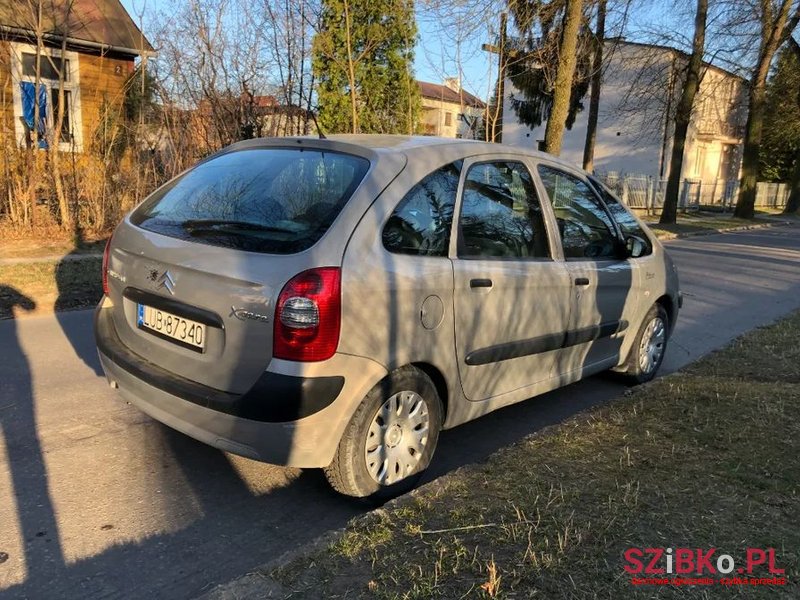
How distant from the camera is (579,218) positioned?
4516 millimetres

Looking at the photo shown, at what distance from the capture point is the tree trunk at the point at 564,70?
13.1 m

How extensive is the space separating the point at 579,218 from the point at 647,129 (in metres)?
33.9

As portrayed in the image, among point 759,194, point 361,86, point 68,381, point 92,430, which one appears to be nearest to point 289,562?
point 92,430

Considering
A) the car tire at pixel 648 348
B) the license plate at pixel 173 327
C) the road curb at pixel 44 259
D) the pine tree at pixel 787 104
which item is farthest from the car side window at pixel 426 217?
the pine tree at pixel 787 104

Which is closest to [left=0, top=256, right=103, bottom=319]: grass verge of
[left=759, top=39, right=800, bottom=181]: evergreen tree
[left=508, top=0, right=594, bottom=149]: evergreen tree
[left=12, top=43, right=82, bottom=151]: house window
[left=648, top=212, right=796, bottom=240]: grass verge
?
[left=12, top=43, right=82, bottom=151]: house window

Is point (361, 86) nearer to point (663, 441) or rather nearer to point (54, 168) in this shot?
point (54, 168)

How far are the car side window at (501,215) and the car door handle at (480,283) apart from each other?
0.47ft

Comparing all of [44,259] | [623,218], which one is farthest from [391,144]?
[44,259]

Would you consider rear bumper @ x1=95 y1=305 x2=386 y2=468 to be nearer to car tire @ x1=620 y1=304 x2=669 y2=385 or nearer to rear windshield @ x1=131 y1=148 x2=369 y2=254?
rear windshield @ x1=131 y1=148 x2=369 y2=254

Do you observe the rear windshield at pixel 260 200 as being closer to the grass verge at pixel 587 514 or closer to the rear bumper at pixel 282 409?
the rear bumper at pixel 282 409

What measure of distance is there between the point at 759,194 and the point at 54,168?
134 feet

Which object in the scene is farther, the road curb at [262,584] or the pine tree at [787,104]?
the pine tree at [787,104]

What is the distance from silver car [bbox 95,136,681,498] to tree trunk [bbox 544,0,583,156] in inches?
398

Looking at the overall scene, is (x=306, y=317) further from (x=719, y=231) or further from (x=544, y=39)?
(x=719, y=231)
